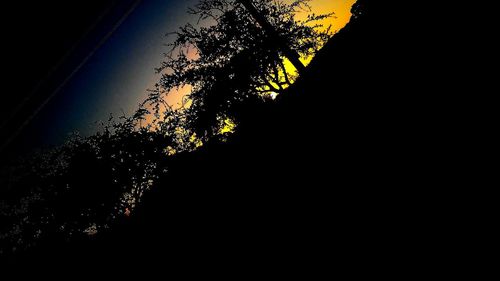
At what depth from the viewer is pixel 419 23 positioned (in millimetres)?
8000

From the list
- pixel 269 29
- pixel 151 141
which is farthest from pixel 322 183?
pixel 151 141

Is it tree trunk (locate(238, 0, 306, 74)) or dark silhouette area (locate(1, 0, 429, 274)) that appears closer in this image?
dark silhouette area (locate(1, 0, 429, 274))

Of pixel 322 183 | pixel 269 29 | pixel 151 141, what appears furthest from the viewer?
pixel 151 141

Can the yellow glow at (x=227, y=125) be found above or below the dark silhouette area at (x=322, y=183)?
above

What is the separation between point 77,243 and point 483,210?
35495 millimetres

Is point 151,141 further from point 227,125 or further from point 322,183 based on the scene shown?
point 322,183

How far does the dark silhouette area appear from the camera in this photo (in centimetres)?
575

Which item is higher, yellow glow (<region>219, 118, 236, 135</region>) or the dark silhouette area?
yellow glow (<region>219, 118, 236, 135</region>)

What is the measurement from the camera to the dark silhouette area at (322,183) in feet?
18.9

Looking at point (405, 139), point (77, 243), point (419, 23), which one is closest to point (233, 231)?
point (405, 139)

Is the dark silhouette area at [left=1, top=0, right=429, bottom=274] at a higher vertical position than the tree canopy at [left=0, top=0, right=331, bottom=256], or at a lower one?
lower

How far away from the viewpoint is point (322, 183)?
25.0 ft

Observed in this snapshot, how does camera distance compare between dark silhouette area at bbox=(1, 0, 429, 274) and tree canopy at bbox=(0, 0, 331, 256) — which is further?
tree canopy at bbox=(0, 0, 331, 256)

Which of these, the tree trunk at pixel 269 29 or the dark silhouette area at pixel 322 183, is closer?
the dark silhouette area at pixel 322 183
